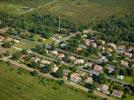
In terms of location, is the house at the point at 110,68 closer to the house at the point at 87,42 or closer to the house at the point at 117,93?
the house at the point at 117,93

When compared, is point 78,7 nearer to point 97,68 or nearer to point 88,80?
point 97,68

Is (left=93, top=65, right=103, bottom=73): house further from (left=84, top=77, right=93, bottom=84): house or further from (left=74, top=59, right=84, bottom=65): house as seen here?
(left=84, top=77, right=93, bottom=84): house

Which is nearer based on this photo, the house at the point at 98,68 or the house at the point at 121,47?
the house at the point at 98,68

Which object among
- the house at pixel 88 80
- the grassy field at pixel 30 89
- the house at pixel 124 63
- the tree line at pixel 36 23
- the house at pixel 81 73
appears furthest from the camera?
the tree line at pixel 36 23

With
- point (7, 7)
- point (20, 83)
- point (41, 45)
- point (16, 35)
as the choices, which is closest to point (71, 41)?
point (41, 45)

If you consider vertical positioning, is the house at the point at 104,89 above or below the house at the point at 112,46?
below

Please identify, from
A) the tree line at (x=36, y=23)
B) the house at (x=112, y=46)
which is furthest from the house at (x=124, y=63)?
the tree line at (x=36, y=23)

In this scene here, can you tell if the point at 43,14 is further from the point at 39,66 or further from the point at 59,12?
the point at 39,66

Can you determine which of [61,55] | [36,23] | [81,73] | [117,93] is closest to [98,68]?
[81,73]
